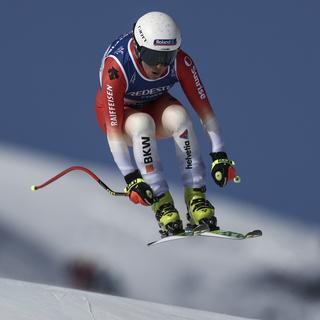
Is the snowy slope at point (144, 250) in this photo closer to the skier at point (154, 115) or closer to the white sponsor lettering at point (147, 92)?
the skier at point (154, 115)

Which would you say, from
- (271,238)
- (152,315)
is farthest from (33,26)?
(152,315)

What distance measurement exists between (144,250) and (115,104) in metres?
4.30

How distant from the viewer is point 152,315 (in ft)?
28.8

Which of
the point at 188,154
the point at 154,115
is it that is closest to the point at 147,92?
the point at 154,115

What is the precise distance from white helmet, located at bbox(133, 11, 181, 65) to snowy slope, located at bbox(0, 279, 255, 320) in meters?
1.61

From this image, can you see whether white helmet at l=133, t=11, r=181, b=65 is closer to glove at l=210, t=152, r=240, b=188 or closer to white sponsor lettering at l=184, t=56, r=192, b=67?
white sponsor lettering at l=184, t=56, r=192, b=67

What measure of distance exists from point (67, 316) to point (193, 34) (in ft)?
15.7

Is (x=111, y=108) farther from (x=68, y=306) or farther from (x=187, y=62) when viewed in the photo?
(x=68, y=306)

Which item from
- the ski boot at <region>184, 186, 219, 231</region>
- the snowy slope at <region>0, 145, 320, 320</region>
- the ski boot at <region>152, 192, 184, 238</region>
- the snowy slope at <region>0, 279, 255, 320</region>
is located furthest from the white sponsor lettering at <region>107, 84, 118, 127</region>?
the snowy slope at <region>0, 145, 320, 320</region>

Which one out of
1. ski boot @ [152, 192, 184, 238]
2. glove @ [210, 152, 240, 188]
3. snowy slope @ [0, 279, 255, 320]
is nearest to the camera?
snowy slope @ [0, 279, 255, 320]

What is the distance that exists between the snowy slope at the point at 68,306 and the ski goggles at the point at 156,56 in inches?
62.9

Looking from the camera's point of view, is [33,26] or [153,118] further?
[33,26]

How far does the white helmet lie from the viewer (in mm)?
8570

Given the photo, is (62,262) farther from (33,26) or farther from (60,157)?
(33,26)
